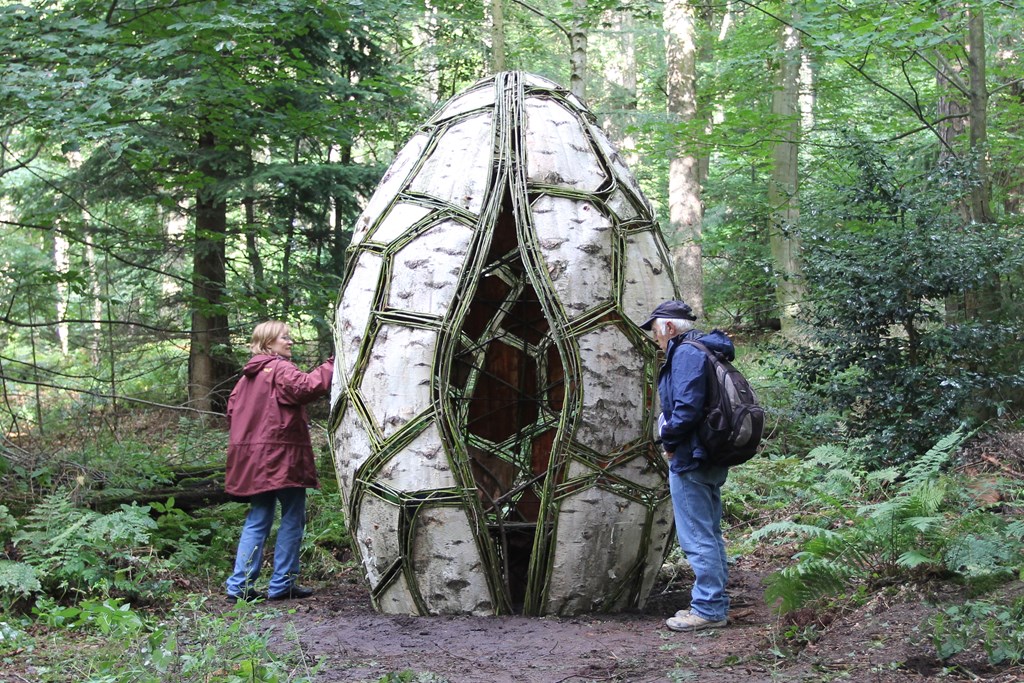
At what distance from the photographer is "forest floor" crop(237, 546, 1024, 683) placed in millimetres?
3418

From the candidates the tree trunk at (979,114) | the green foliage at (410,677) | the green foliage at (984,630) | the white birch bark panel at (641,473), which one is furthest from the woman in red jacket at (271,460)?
the tree trunk at (979,114)

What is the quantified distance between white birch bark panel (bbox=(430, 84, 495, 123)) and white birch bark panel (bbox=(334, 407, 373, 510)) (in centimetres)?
192

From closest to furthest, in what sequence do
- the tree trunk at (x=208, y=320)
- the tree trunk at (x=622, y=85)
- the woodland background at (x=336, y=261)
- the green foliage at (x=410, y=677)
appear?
the green foliage at (x=410, y=677) < the woodland background at (x=336, y=261) < the tree trunk at (x=208, y=320) < the tree trunk at (x=622, y=85)

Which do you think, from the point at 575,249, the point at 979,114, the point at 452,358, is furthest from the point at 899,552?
the point at 979,114

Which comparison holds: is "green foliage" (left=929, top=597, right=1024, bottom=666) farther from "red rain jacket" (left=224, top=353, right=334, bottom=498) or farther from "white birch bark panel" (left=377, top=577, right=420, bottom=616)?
"red rain jacket" (left=224, top=353, right=334, bottom=498)

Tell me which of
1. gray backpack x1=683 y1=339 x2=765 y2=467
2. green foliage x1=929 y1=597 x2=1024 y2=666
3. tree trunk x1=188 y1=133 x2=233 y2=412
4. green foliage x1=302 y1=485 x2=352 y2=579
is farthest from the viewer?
tree trunk x1=188 y1=133 x2=233 y2=412

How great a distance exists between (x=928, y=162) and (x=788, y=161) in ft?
10.5

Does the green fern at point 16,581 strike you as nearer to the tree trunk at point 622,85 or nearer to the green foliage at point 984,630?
the green foliage at point 984,630

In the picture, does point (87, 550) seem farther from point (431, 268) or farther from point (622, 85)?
point (622, 85)

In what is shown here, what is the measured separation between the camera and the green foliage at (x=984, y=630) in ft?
10.5

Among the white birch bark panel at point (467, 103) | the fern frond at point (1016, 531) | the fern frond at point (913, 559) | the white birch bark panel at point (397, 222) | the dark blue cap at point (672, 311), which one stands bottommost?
the fern frond at point (913, 559)

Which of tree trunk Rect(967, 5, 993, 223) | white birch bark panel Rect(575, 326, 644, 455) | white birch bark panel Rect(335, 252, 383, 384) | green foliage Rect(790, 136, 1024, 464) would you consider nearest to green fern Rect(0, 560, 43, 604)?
white birch bark panel Rect(335, 252, 383, 384)

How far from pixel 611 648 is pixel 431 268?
2153 mm

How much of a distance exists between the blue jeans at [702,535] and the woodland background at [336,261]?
37 cm
